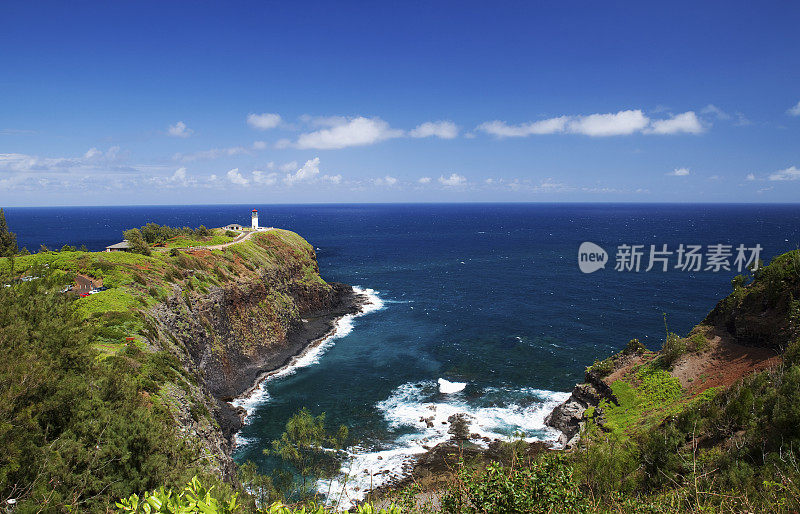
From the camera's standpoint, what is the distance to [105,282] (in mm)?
45469

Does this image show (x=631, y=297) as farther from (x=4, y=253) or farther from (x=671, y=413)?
(x=4, y=253)

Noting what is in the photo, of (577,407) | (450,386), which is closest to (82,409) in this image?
(450,386)

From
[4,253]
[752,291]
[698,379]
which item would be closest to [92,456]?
[698,379]

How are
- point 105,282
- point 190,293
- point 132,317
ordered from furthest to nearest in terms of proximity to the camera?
point 190,293 → point 105,282 → point 132,317

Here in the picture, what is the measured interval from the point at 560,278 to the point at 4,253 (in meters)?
116

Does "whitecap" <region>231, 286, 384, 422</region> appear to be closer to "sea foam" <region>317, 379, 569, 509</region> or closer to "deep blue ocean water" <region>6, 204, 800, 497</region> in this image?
"deep blue ocean water" <region>6, 204, 800, 497</region>

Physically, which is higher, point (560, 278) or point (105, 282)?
point (105, 282)

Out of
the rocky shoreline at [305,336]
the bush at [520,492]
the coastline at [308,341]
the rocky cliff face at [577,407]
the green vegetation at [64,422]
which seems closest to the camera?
the bush at [520,492]

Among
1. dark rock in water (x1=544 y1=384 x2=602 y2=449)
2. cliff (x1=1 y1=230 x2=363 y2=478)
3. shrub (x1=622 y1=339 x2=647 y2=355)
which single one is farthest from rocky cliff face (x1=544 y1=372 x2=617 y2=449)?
cliff (x1=1 y1=230 x2=363 y2=478)

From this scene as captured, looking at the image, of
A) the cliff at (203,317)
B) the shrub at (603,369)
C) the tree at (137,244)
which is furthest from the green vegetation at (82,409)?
the shrub at (603,369)

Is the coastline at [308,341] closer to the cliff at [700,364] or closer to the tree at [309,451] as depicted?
the tree at [309,451]

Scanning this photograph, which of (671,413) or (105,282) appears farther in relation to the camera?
(105,282)

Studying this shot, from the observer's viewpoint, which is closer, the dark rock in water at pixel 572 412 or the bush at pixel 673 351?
the bush at pixel 673 351

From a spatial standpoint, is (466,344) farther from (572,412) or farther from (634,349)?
(634,349)
